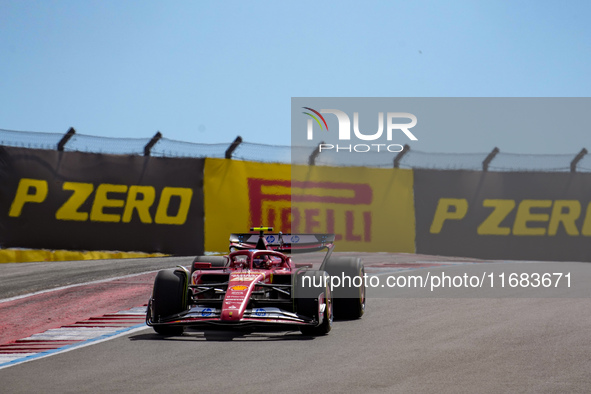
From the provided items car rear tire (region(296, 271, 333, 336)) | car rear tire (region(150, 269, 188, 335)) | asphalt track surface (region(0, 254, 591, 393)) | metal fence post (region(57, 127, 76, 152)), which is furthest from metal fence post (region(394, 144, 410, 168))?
car rear tire (region(150, 269, 188, 335))

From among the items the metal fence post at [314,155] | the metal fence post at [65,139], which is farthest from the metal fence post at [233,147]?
the metal fence post at [65,139]

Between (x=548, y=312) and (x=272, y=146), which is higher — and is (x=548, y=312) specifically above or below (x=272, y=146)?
below

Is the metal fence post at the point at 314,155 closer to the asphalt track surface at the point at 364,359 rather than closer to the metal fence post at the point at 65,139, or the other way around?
the metal fence post at the point at 65,139

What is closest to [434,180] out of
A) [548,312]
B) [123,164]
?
[123,164]

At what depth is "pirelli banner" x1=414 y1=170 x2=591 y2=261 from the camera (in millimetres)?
19625

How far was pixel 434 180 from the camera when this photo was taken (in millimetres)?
19844

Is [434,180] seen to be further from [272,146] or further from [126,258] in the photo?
[126,258]

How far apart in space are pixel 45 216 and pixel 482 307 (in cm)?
1004

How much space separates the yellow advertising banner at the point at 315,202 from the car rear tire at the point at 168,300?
9288 mm

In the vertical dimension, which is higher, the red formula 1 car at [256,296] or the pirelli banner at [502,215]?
the pirelli banner at [502,215]

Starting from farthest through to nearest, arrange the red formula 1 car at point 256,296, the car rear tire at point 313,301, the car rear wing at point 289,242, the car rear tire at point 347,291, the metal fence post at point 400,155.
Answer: the metal fence post at point 400,155, the car rear wing at point 289,242, the car rear tire at point 347,291, the car rear tire at point 313,301, the red formula 1 car at point 256,296

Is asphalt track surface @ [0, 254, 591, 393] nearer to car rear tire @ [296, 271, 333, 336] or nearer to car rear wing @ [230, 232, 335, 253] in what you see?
car rear tire @ [296, 271, 333, 336]

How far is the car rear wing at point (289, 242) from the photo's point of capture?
9.47 metres

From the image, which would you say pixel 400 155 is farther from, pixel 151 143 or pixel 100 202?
pixel 100 202
